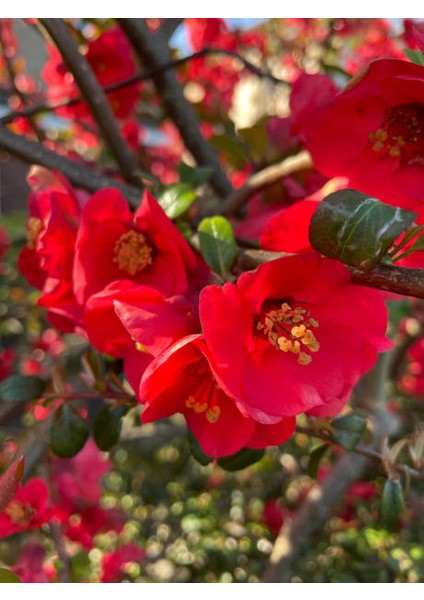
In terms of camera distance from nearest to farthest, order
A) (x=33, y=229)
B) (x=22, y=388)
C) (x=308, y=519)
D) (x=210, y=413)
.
Result: (x=210, y=413) → (x=33, y=229) → (x=22, y=388) → (x=308, y=519)

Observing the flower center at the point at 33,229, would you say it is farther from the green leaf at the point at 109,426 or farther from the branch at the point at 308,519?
the branch at the point at 308,519

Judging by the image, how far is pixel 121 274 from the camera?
1.93 ft

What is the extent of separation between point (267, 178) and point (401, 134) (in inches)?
9.0

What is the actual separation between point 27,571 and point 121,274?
549 millimetres

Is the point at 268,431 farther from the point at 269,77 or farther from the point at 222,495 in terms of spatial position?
the point at 222,495

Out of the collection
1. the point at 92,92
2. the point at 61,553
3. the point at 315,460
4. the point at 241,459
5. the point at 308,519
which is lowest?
the point at 308,519

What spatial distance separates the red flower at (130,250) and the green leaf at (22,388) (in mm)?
226

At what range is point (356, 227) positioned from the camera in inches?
15.3

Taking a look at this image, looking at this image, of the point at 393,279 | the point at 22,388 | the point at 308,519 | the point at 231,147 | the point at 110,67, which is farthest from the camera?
the point at 308,519

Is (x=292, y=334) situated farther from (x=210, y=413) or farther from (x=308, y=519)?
(x=308, y=519)

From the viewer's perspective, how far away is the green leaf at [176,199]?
61cm

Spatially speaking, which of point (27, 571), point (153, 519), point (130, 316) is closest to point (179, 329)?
point (130, 316)

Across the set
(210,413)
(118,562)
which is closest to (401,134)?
(210,413)

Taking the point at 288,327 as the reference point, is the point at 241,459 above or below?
below
